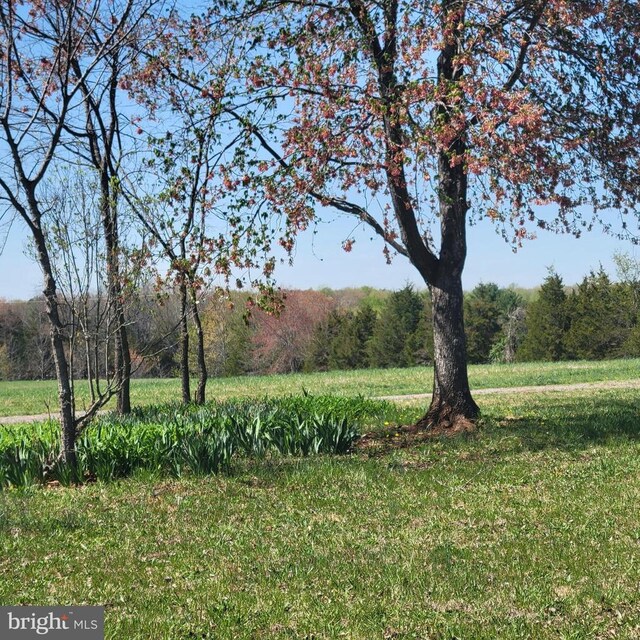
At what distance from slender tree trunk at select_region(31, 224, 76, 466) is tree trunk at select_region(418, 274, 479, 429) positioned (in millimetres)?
5245

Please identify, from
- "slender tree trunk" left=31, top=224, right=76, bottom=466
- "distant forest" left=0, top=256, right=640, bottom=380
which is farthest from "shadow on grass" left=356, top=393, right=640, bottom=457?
"distant forest" left=0, top=256, right=640, bottom=380

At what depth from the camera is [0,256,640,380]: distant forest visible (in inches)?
1538

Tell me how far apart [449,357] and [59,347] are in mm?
5733

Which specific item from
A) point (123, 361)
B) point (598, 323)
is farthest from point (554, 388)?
point (598, 323)

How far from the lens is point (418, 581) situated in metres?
4.41

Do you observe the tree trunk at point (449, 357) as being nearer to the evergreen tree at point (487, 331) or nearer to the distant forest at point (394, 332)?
the distant forest at point (394, 332)

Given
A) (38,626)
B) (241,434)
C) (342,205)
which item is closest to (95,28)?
(342,205)

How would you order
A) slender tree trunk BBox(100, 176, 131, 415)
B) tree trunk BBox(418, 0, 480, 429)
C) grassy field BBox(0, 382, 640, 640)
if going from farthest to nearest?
tree trunk BBox(418, 0, 480, 429)
slender tree trunk BBox(100, 176, 131, 415)
grassy field BBox(0, 382, 640, 640)

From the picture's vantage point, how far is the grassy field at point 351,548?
393 cm

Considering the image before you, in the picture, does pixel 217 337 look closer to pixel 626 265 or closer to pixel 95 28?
pixel 626 265

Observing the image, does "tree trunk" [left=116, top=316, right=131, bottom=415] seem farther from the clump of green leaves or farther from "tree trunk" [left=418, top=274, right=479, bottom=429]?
"tree trunk" [left=418, top=274, right=479, bottom=429]

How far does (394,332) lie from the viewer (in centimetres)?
4653

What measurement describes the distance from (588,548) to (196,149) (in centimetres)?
777

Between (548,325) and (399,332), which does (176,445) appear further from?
(399,332)
